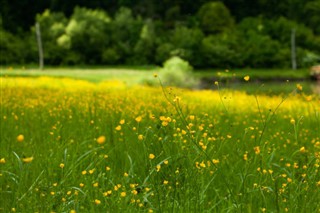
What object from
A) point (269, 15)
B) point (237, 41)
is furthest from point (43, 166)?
point (269, 15)

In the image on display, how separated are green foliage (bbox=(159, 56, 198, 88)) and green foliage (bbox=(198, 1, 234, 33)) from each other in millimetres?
45212

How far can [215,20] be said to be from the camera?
71500 millimetres

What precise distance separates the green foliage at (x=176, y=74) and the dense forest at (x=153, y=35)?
30.7m

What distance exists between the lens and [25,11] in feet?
240

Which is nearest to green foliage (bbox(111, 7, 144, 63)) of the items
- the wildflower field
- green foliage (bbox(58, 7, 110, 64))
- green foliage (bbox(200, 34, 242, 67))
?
green foliage (bbox(58, 7, 110, 64))

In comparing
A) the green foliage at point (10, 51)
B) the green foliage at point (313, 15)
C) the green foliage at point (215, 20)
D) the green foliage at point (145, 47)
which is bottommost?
the green foliage at point (10, 51)

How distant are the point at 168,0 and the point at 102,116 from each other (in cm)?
7274

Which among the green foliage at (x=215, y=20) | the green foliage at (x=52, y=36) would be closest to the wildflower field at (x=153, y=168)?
the green foliage at (x=52, y=36)

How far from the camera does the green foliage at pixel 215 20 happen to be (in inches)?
2805

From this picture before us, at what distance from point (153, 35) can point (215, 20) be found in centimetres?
1458

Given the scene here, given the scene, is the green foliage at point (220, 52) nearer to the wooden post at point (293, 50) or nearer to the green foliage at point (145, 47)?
the green foliage at point (145, 47)

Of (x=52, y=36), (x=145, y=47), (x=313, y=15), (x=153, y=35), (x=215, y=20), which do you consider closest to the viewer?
(x=52, y=36)

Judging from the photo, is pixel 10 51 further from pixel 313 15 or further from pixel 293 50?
pixel 313 15

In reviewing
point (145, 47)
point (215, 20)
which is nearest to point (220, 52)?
point (145, 47)
